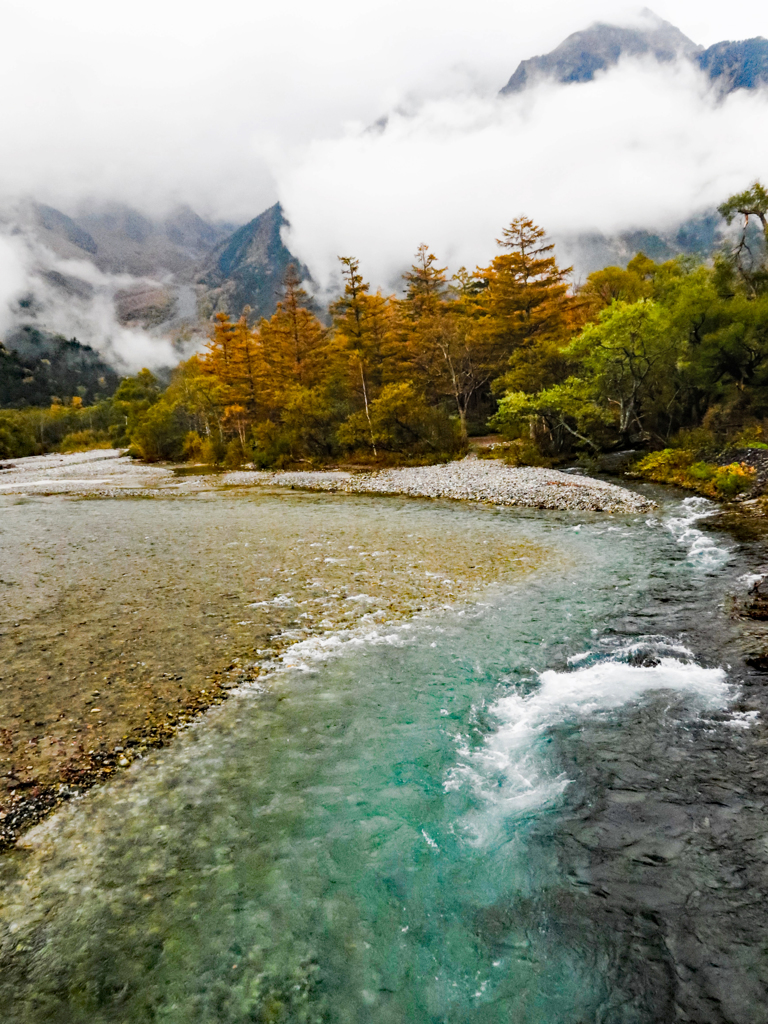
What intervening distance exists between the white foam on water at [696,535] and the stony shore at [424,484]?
147 centimetres

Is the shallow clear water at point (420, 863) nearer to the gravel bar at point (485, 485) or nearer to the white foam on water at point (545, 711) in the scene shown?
the white foam on water at point (545, 711)

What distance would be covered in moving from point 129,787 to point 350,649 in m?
3.76

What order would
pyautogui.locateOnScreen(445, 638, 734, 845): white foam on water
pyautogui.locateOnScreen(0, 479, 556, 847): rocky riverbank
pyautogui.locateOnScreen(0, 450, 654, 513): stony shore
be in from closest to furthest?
pyautogui.locateOnScreen(445, 638, 734, 845): white foam on water < pyautogui.locateOnScreen(0, 479, 556, 847): rocky riverbank < pyautogui.locateOnScreen(0, 450, 654, 513): stony shore

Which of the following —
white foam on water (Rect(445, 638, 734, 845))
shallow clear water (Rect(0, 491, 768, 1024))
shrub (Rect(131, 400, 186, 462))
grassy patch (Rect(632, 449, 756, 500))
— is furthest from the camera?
shrub (Rect(131, 400, 186, 462))

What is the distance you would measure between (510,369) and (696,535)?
3047 centimetres

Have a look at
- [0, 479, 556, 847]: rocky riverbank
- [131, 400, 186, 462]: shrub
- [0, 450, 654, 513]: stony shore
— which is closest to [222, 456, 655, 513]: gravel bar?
[0, 450, 654, 513]: stony shore

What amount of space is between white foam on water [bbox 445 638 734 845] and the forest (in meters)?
18.8

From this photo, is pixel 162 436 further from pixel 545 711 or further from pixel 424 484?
pixel 545 711

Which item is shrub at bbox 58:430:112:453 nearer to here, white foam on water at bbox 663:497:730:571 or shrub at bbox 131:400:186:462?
shrub at bbox 131:400:186:462

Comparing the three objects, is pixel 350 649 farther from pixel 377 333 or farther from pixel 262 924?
pixel 377 333

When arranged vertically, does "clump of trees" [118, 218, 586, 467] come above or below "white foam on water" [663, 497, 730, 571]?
above

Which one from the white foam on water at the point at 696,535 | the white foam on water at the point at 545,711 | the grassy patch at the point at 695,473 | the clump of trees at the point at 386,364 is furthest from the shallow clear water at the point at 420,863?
the clump of trees at the point at 386,364

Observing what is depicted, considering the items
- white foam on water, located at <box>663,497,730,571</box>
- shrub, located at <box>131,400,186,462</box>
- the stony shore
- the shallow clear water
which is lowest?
the shallow clear water

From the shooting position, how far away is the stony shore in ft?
64.7
